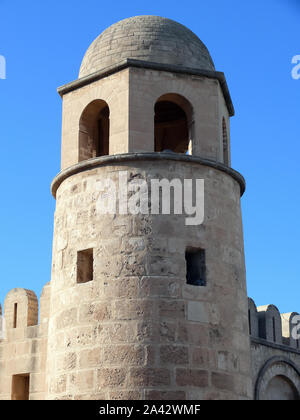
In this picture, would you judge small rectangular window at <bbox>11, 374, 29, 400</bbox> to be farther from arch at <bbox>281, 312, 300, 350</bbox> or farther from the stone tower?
arch at <bbox>281, 312, 300, 350</bbox>

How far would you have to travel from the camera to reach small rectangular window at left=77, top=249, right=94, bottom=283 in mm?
12834

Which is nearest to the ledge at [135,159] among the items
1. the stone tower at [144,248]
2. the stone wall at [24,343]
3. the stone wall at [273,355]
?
the stone tower at [144,248]

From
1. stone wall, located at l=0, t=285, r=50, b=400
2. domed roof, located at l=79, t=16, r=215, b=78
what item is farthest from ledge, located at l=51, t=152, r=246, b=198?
stone wall, located at l=0, t=285, r=50, b=400

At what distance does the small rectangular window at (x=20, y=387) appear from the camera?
591 inches

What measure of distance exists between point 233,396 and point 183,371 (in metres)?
1.10

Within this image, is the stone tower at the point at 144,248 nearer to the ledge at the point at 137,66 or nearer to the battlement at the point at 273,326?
the ledge at the point at 137,66

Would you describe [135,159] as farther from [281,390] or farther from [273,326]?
[281,390]

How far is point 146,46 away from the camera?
14242mm

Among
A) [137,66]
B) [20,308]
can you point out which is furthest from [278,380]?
[137,66]

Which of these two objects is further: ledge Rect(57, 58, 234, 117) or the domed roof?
the domed roof

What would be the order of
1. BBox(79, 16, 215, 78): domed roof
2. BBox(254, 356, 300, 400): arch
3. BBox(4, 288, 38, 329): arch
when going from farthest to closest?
BBox(254, 356, 300, 400): arch, BBox(4, 288, 38, 329): arch, BBox(79, 16, 215, 78): domed roof

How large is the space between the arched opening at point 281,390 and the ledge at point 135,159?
5.30 metres

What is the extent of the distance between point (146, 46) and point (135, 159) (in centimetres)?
262

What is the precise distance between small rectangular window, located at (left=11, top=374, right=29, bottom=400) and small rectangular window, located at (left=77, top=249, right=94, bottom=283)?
10.9 ft
